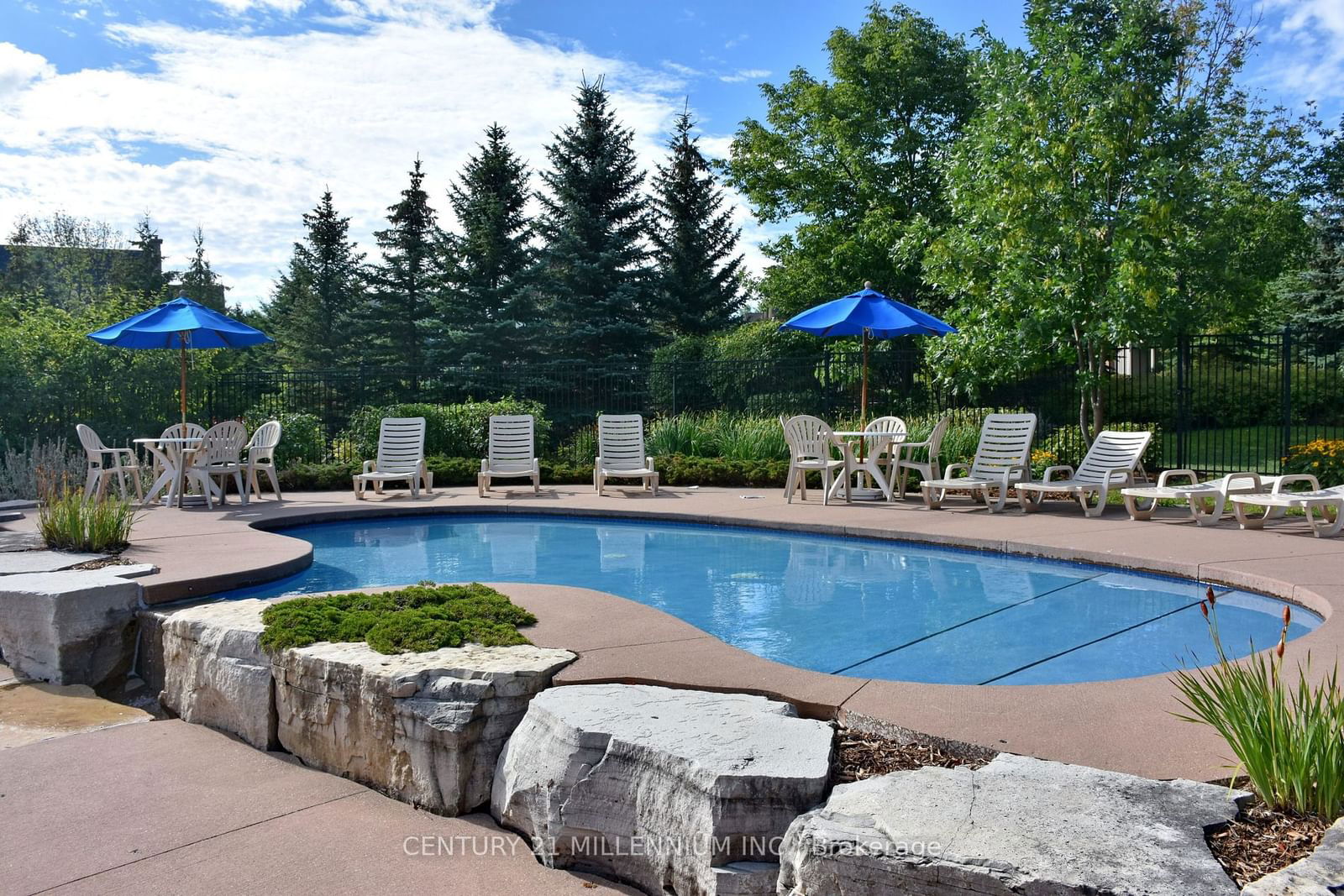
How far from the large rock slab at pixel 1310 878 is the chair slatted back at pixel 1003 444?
798 cm

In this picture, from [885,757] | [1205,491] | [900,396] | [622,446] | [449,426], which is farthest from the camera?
[900,396]

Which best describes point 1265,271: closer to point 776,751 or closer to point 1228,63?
point 1228,63

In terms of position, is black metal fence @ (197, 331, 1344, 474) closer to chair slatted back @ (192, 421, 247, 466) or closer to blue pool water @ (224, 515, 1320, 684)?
chair slatted back @ (192, 421, 247, 466)

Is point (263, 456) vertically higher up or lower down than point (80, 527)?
higher up

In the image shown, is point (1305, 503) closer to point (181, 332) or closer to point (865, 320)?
point (865, 320)

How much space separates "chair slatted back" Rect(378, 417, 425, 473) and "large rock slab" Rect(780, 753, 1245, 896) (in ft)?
32.7

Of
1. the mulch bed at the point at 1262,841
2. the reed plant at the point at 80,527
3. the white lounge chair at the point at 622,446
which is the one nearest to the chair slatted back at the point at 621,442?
the white lounge chair at the point at 622,446

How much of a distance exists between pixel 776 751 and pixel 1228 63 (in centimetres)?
2367

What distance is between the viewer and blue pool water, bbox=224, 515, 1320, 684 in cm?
476

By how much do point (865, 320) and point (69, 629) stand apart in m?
7.99

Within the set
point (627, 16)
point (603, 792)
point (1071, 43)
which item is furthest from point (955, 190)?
point (603, 792)

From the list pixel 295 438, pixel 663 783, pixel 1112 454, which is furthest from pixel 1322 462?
pixel 295 438

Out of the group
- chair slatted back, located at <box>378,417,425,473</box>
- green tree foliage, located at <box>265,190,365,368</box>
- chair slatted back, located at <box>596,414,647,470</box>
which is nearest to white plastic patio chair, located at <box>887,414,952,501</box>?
chair slatted back, located at <box>596,414,647,470</box>

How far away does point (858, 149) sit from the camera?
67.9 ft
